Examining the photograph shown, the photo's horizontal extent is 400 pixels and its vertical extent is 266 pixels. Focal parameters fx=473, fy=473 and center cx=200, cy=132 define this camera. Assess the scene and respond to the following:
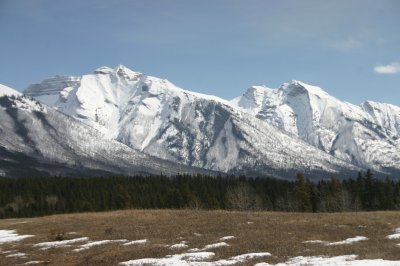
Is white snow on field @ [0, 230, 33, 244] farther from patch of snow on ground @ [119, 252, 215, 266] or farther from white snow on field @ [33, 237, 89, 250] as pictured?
patch of snow on ground @ [119, 252, 215, 266]

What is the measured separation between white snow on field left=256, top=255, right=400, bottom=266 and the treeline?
320 ft

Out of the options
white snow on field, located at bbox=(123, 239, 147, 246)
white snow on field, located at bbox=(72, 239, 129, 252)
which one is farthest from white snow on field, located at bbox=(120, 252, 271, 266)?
white snow on field, located at bbox=(72, 239, 129, 252)

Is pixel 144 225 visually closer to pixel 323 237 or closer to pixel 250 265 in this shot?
pixel 323 237

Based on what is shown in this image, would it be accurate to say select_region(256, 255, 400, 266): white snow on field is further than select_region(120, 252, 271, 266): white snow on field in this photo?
No

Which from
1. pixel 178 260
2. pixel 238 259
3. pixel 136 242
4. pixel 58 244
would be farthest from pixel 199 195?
pixel 238 259

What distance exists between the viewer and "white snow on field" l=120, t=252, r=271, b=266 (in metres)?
32.0

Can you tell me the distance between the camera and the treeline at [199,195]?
135 m

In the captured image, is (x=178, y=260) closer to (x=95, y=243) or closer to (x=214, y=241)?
(x=214, y=241)

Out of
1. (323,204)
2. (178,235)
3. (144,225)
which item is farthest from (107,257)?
(323,204)

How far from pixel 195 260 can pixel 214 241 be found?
8.27m

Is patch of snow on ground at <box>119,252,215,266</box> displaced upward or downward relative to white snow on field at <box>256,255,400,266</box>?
downward

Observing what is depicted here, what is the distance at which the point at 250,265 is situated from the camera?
3023 cm

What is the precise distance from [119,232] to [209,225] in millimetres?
10101

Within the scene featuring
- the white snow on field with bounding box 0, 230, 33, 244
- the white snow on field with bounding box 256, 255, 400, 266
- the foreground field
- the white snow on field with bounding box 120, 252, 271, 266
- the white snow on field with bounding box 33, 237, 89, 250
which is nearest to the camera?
the white snow on field with bounding box 256, 255, 400, 266
